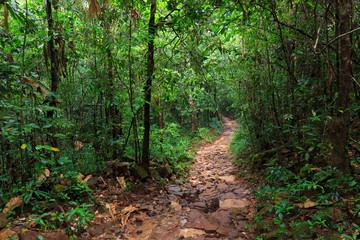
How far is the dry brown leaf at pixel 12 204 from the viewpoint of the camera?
380 centimetres

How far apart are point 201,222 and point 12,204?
3.20 metres

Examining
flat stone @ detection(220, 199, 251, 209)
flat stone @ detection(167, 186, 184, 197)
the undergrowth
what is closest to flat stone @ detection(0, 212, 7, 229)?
the undergrowth

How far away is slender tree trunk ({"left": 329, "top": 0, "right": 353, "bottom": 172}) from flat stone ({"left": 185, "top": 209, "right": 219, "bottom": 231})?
233cm

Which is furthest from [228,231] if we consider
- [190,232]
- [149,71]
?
[149,71]

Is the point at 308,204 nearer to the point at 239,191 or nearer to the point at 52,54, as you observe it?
the point at 239,191

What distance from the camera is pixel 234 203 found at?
5.72 meters

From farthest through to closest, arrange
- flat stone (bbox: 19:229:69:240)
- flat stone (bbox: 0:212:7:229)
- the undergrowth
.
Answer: flat stone (bbox: 0:212:7:229), flat stone (bbox: 19:229:69:240), the undergrowth

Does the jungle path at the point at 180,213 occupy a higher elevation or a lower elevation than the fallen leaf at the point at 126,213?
lower

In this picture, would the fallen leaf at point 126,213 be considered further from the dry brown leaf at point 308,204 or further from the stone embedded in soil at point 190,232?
the dry brown leaf at point 308,204

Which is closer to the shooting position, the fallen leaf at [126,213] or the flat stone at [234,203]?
the fallen leaf at [126,213]

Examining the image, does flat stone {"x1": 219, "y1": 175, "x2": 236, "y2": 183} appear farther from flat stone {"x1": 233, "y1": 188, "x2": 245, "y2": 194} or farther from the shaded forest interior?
flat stone {"x1": 233, "y1": 188, "x2": 245, "y2": 194}

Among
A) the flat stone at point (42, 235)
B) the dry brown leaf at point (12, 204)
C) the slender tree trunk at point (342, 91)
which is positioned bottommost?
the flat stone at point (42, 235)

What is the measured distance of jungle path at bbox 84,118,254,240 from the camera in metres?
4.26

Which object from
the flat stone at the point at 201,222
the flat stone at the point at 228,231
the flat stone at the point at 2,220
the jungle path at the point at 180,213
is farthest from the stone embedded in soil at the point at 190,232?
the flat stone at the point at 2,220
